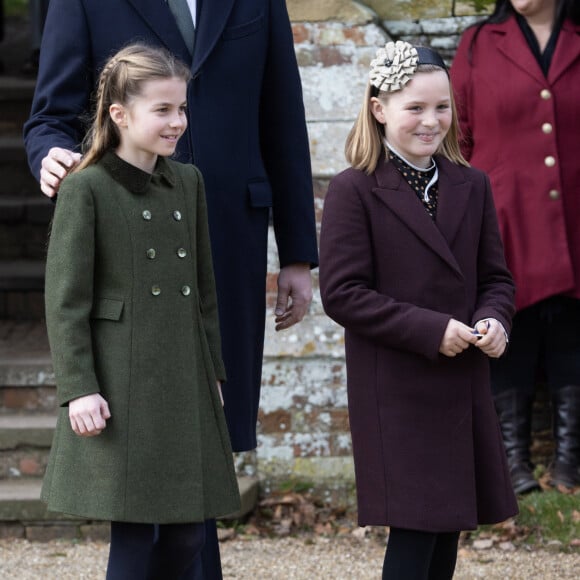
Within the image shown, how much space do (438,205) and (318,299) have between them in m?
1.80

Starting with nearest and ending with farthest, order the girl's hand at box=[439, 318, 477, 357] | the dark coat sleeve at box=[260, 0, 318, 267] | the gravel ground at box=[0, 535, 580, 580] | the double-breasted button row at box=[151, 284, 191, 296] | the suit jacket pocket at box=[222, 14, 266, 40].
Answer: the double-breasted button row at box=[151, 284, 191, 296]
the girl's hand at box=[439, 318, 477, 357]
the suit jacket pocket at box=[222, 14, 266, 40]
the dark coat sleeve at box=[260, 0, 318, 267]
the gravel ground at box=[0, 535, 580, 580]

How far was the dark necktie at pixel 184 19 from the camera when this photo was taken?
3027 millimetres

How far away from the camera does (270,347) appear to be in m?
4.77

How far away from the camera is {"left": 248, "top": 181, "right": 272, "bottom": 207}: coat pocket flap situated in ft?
10.2

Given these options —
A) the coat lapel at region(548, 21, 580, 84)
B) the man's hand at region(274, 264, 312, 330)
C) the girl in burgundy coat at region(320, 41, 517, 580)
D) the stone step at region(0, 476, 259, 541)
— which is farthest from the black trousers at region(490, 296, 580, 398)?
the girl in burgundy coat at region(320, 41, 517, 580)

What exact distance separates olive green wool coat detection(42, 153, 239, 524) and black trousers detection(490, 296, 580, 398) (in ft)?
7.28

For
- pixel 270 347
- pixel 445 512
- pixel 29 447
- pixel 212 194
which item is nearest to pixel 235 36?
pixel 212 194

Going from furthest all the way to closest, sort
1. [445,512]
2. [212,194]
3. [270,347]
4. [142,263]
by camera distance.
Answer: [270,347] → [212,194] → [445,512] → [142,263]

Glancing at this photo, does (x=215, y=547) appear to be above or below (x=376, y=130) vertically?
below

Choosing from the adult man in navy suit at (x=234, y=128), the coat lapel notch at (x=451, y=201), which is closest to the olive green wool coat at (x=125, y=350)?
the adult man in navy suit at (x=234, y=128)

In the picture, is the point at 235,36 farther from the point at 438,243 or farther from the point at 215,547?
the point at 215,547

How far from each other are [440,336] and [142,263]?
2.13 feet

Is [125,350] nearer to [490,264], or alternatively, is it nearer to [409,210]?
[409,210]

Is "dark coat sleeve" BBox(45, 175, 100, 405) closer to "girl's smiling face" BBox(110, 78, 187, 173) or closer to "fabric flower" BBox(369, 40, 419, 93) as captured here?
"girl's smiling face" BBox(110, 78, 187, 173)
